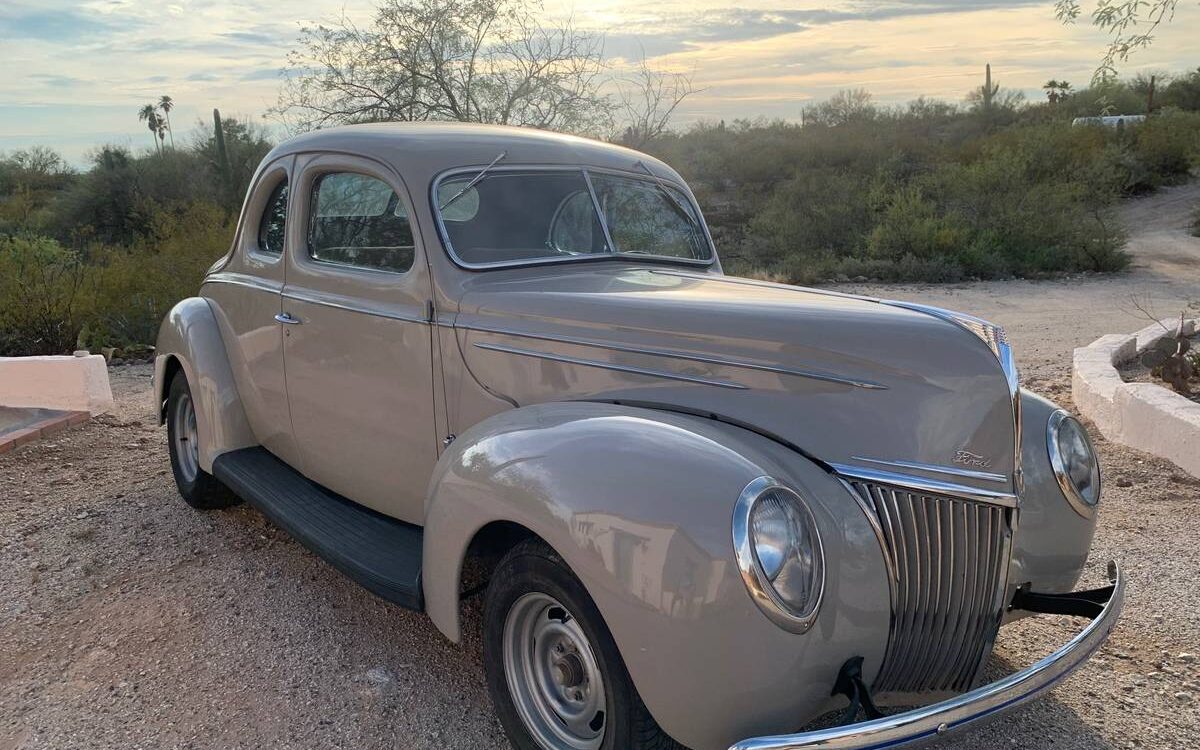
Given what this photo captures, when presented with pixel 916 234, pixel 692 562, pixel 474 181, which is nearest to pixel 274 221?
pixel 474 181

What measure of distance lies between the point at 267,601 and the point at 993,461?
115 inches

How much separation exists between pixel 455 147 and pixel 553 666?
2017 millimetres

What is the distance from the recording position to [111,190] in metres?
23.0

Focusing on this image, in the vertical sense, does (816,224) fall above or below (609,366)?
below

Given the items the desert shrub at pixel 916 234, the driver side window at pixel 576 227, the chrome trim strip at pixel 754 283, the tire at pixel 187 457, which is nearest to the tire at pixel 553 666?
the chrome trim strip at pixel 754 283

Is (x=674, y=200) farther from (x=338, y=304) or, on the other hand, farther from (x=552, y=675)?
(x=552, y=675)

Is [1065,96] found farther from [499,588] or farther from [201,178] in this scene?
[499,588]

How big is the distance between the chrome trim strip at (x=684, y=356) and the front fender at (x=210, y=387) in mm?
1841

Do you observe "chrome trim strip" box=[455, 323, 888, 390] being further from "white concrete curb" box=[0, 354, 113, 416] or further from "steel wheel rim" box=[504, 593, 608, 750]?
"white concrete curb" box=[0, 354, 113, 416]

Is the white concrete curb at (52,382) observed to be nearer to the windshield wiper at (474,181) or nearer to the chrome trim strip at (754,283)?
the windshield wiper at (474,181)

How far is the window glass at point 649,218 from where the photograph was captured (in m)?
3.70

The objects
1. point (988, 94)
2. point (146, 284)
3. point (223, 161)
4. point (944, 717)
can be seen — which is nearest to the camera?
point (944, 717)

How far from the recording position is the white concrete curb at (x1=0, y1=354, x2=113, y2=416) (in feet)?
21.4

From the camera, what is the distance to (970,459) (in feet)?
7.73
